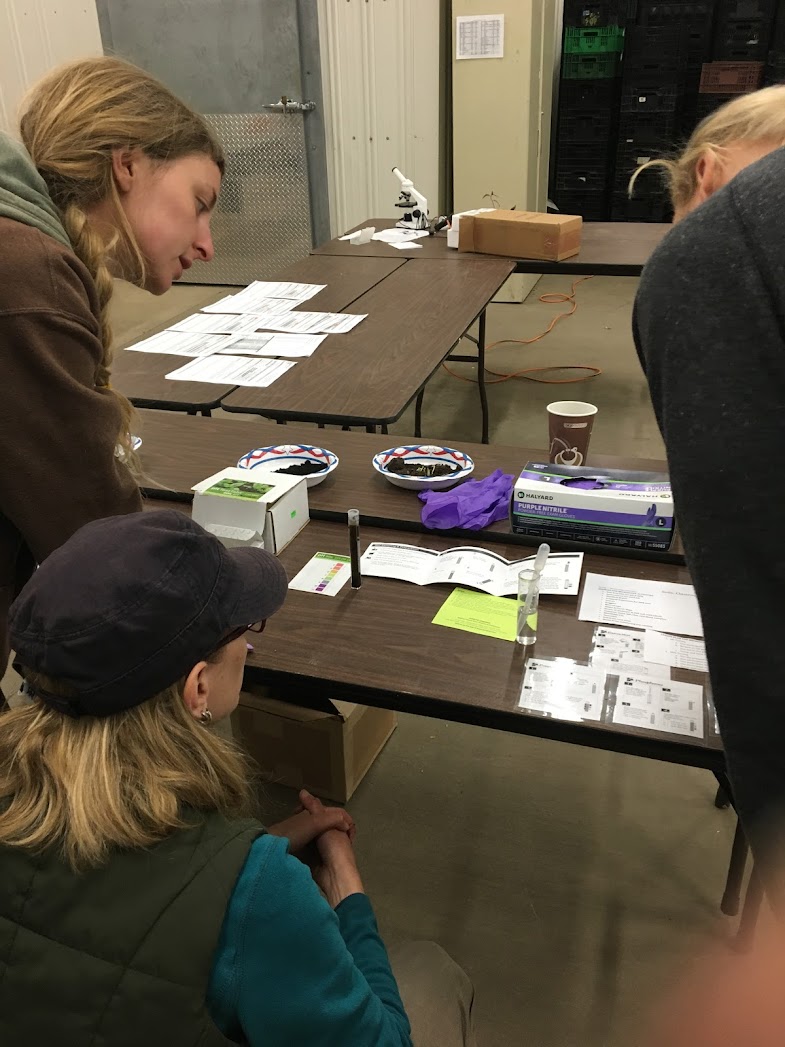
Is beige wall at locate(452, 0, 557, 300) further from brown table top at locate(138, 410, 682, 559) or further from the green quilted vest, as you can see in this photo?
the green quilted vest

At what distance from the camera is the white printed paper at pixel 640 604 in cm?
130

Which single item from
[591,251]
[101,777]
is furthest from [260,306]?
[101,777]

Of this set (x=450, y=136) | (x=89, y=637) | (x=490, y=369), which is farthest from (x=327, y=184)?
(x=89, y=637)

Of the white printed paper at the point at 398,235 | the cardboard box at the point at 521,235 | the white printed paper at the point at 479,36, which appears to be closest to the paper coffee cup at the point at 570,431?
the cardboard box at the point at 521,235

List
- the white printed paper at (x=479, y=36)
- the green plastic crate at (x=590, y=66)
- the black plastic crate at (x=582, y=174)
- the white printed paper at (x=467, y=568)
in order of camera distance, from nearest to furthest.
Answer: the white printed paper at (x=467, y=568) < the white printed paper at (x=479, y=36) < the green plastic crate at (x=590, y=66) < the black plastic crate at (x=582, y=174)

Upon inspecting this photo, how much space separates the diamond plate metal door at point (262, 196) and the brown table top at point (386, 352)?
2.58 meters

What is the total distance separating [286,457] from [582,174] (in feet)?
17.8

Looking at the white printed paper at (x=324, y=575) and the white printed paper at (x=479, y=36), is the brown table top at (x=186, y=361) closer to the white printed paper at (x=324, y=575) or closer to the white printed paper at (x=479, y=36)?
the white printed paper at (x=324, y=575)

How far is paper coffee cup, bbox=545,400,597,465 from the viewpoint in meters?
1.72

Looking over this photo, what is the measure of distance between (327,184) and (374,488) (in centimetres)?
431

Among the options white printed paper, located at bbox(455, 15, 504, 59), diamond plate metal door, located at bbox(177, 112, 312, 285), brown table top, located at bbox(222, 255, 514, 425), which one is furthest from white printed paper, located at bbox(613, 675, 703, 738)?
diamond plate metal door, located at bbox(177, 112, 312, 285)

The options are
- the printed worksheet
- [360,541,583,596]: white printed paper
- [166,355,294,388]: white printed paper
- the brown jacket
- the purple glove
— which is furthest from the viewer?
the printed worksheet

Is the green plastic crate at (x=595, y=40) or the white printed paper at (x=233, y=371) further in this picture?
the green plastic crate at (x=595, y=40)

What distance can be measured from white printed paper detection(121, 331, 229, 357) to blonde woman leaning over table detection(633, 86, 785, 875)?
80.4 inches
